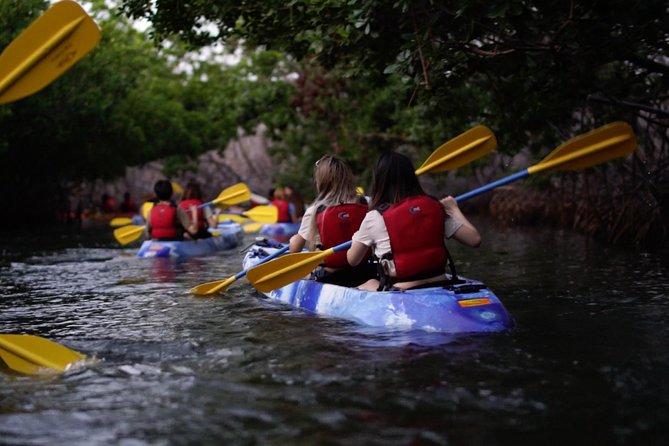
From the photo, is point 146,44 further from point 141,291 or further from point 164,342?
point 164,342

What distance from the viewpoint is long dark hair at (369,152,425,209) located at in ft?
18.1

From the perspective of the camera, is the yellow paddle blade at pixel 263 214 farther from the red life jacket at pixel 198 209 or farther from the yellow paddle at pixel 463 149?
the yellow paddle at pixel 463 149

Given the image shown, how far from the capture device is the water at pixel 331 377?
3574 millimetres

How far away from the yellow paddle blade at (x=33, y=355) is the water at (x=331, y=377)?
0.14 m

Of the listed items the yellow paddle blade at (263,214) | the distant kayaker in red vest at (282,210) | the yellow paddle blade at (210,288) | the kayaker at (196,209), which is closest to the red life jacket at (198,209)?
the kayaker at (196,209)

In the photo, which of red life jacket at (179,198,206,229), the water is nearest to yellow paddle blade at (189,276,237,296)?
the water

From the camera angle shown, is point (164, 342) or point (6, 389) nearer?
point (6, 389)

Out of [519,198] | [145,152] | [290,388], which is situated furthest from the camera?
[145,152]

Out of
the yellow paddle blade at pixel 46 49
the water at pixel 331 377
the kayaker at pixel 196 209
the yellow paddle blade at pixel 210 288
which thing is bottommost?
the water at pixel 331 377

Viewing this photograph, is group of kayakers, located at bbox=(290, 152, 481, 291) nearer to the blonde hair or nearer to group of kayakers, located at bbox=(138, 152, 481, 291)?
group of kayakers, located at bbox=(138, 152, 481, 291)

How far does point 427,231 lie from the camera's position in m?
5.43

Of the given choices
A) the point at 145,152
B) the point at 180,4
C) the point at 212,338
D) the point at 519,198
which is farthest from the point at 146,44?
the point at 212,338

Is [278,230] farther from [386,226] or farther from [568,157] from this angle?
[386,226]

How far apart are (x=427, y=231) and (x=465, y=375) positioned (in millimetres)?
1258
